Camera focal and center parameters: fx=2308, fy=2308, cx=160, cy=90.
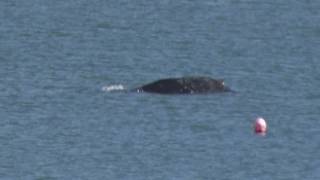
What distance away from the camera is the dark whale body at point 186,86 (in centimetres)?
4897

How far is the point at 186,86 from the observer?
1933 inches

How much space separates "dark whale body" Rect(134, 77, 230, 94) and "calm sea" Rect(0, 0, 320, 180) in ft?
1.11

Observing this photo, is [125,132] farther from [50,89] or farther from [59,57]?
[59,57]

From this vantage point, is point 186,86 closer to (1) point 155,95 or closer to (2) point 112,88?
(1) point 155,95

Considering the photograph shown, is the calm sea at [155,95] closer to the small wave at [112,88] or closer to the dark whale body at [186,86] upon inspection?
the small wave at [112,88]

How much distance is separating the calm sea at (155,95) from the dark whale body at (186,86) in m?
0.34

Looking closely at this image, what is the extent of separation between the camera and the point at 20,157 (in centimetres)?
4072

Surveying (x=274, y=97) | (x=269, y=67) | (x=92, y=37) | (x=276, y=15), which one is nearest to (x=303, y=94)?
(x=274, y=97)

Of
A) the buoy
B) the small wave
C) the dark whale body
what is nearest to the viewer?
the buoy

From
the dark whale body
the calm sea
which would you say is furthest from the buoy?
the dark whale body

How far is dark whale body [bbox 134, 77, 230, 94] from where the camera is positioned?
161ft

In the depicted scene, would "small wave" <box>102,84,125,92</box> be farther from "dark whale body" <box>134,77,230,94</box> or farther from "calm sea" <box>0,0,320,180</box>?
"dark whale body" <box>134,77,230,94</box>

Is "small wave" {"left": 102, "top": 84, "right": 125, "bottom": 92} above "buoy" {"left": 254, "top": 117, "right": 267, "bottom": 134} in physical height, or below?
below

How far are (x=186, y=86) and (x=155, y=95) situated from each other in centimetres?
78
